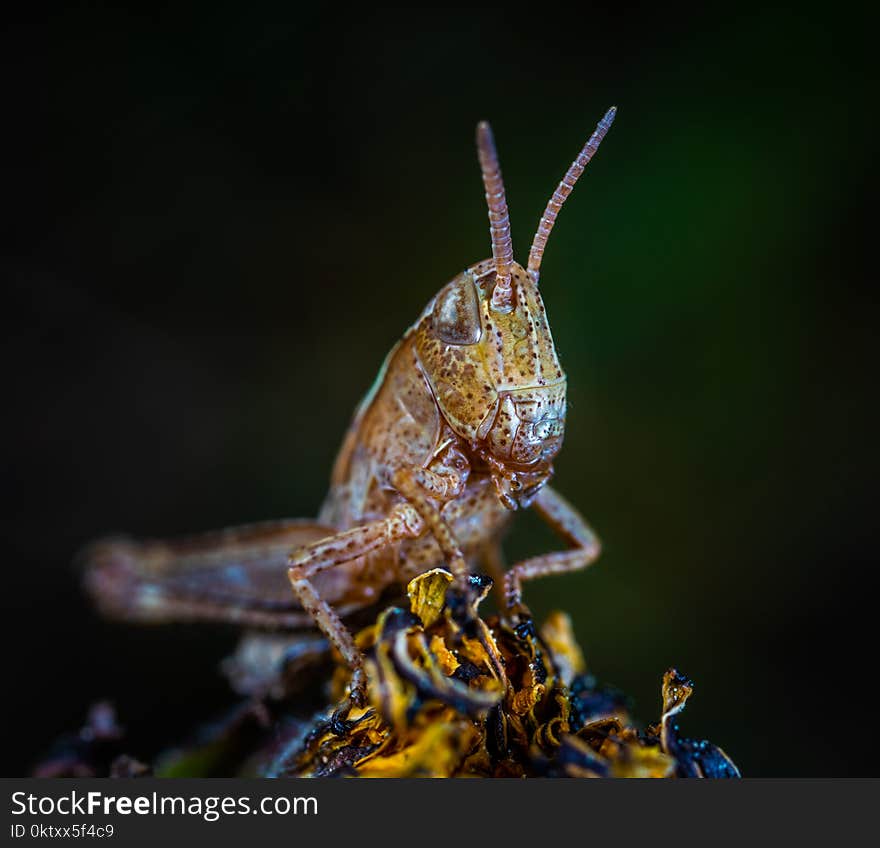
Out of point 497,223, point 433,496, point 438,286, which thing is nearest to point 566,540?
point 433,496

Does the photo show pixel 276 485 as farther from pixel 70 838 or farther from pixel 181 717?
pixel 70 838

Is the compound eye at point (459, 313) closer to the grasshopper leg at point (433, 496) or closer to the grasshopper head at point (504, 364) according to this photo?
the grasshopper head at point (504, 364)

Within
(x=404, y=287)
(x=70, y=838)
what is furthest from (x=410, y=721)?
(x=404, y=287)

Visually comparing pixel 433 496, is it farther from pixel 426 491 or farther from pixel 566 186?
pixel 566 186

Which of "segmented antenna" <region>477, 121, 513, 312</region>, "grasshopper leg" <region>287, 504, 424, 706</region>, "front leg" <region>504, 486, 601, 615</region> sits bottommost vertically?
"front leg" <region>504, 486, 601, 615</region>

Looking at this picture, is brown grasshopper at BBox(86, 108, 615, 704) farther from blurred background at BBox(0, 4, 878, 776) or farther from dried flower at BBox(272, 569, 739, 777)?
blurred background at BBox(0, 4, 878, 776)

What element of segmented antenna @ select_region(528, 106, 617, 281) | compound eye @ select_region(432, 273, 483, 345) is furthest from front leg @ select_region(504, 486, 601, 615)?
segmented antenna @ select_region(528, 106, 617, 281)

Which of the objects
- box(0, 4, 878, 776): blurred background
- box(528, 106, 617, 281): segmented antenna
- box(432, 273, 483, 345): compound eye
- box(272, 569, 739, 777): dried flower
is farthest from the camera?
box(0, 4, 878, 776): blurred background
